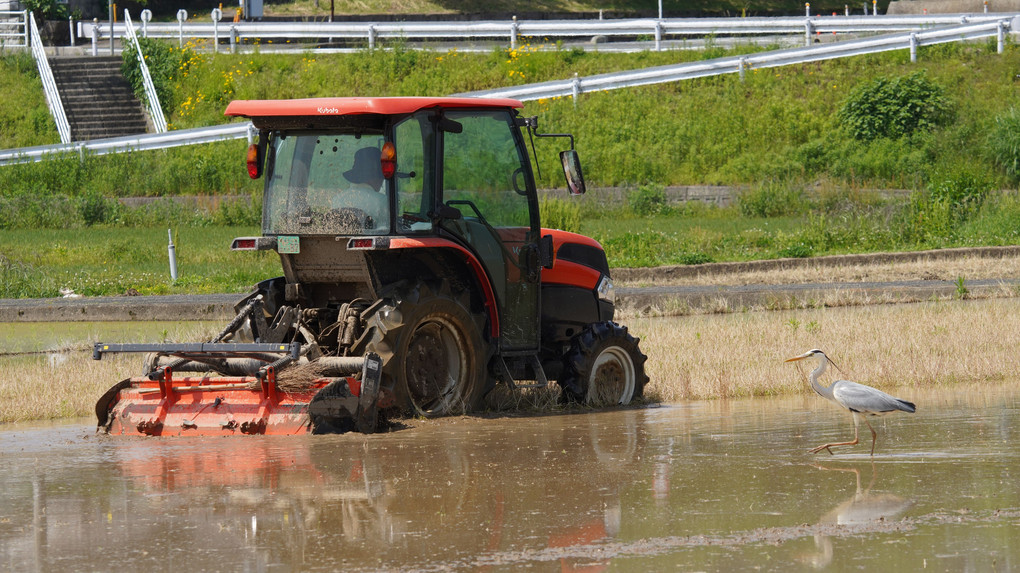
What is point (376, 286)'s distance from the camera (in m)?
9.94

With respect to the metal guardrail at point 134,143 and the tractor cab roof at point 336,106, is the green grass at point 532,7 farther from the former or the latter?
the tractor cab roof at point 336,106

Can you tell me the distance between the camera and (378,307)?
9805mm

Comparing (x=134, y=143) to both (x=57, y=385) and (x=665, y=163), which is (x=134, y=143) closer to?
(x=665, y=163)

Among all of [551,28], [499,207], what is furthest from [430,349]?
[551,28]

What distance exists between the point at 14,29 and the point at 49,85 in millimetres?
6534

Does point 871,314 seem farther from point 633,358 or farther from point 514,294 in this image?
point 514,294

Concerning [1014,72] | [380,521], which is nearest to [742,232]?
[1014,72]

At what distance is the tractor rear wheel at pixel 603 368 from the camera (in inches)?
432

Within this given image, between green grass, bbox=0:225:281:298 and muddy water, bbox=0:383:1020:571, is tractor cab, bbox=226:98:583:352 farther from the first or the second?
green grass, bbox=0:225:281:298

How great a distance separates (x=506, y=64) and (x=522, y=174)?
93.5 feet

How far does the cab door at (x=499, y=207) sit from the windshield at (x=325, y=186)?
0.51 metres

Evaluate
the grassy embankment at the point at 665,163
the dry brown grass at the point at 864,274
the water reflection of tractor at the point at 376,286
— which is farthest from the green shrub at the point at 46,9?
the water reflection of tractor at the point at 376,286

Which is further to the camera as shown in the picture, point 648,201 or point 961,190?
point 648,201

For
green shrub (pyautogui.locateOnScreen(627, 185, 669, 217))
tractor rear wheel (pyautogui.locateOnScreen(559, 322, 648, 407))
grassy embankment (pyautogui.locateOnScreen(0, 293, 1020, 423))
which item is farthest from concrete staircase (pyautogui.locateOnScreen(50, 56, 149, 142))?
tractor rear wheel (pyautogui.locateOnScreen(559, 322, 648, 407))
